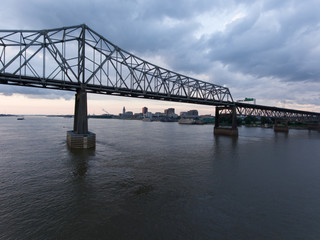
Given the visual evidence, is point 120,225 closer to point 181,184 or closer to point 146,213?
point 146,213

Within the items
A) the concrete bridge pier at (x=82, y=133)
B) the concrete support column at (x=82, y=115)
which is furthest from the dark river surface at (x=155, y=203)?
the concrete support column at (x=82, y=115)

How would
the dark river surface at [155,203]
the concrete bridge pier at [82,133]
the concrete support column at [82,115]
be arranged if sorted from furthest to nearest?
1. the concrete support column at [82,115]
2. the concrete bridge pier at [82,133]
3. the dark river surface at [155,203]

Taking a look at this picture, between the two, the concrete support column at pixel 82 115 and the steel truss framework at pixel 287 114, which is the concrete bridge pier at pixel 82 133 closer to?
the concrete support column at pixel 82 115

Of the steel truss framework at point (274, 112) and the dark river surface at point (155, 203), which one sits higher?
the steel truss framework at point (274, 112)

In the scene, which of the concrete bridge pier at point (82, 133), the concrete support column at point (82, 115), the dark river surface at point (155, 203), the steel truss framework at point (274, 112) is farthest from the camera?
the steel truss framework at point (274, 112)

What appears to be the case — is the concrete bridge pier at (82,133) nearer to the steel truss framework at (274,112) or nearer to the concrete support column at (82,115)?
the concrete support column at (82,115)

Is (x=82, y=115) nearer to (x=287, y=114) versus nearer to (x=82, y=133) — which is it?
(x=82, y=133)

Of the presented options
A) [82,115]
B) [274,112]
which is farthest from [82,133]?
[274,112]

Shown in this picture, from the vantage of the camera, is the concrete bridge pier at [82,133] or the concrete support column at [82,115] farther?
the concrete support column at [82,115]

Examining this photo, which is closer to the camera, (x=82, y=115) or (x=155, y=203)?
(x=155, y=203)

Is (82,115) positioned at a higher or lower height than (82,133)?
higher

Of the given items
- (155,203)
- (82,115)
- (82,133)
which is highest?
(82,115)

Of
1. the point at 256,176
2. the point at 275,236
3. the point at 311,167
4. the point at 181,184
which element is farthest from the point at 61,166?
the point at 311,167

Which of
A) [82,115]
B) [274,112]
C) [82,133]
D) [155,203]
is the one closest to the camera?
[155,203]
